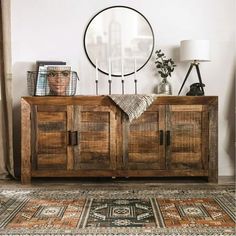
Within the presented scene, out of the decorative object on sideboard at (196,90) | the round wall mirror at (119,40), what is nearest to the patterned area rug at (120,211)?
the decorative object on sideboard at (196,90)

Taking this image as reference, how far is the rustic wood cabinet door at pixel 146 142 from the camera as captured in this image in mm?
3109

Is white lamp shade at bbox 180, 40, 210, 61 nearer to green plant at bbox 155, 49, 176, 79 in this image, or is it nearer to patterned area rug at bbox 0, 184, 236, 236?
green plant at bbox 155, 49, 176, 79

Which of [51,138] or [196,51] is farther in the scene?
[196,51]

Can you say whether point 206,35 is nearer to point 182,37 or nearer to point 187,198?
point 182,37

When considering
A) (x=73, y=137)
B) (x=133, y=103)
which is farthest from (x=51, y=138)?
(x=133, y=103)

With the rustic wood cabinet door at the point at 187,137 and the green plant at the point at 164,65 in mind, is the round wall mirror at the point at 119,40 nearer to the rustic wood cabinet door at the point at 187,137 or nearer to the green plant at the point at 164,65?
the green plant at the point at 164,65

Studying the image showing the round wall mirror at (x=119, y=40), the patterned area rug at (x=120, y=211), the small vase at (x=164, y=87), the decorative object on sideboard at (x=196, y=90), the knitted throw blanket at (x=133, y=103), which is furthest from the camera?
the round wall mirror at (x=119, y=40)

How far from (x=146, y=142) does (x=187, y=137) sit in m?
0.36

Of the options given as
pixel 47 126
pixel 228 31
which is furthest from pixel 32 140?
pixel 228 31

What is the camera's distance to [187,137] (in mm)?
3131

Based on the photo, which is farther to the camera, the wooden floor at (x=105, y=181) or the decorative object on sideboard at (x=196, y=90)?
the decorative object on sideboard at (x=196, y=90)

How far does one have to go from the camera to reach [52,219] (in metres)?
2.17

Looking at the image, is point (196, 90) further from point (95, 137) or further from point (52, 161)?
point (52, 161)

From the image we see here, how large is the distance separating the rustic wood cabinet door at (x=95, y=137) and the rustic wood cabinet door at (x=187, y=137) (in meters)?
0.48
